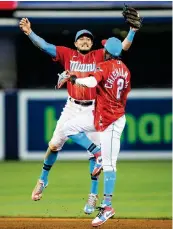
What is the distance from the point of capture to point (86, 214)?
10.2m

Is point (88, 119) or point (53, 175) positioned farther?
point (53, 175)

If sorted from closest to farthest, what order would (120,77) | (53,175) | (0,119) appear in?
(120,77), (53,175), (0,119)

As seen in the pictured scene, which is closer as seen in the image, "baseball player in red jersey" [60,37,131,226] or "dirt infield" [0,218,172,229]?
"baseball player in red jersey" [60,37,131,226]

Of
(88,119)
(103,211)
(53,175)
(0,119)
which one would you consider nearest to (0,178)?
(53,175)

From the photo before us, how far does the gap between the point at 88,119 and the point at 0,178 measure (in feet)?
10.7

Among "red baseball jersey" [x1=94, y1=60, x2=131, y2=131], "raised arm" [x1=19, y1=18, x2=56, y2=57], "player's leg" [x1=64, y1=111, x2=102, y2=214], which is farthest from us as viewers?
"player's leg" [x1=64, y1=111, x2=102, y2=214]

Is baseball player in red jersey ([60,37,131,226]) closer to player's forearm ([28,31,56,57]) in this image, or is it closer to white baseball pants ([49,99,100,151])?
player's forearm ([28,31,56,57])

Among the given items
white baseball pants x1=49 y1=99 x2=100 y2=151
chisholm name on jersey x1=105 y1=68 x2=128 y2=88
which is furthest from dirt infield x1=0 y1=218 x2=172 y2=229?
chisholm name on jersey x1=105 y1=68 x2=128 y2=88

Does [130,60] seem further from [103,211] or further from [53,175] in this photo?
[103,211]

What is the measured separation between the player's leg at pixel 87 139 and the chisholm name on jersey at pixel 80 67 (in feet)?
Answer: 1.93

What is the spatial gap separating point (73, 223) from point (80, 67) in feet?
5.93

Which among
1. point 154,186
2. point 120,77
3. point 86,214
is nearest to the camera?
point 120,77

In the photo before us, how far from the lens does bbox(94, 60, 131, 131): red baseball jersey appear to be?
9.09m

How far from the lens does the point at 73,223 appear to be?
952 centimetres
